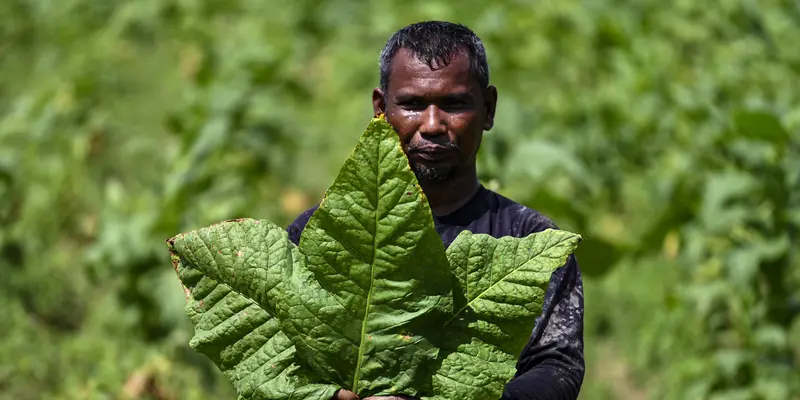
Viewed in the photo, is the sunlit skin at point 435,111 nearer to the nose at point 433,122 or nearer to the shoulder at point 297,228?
the nose at point 433,122

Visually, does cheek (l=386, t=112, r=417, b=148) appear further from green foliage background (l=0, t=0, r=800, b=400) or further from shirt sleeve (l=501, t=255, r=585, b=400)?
green foliage background (l=0, t=0, r=800, b=400)

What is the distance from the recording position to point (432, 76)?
7.41 feet

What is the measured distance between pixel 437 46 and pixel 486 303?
533 millimetres

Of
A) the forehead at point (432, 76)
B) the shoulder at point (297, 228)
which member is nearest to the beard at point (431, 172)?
the forehead at point (432, 76)

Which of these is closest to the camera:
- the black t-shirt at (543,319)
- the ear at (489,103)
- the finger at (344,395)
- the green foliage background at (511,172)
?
the finger at (344,395)

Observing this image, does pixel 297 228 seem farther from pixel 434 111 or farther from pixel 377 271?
pixel 377 271

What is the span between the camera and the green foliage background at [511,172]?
5.74m

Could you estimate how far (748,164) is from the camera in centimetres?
595

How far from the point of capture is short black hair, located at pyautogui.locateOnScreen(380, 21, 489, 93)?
227 centimetres

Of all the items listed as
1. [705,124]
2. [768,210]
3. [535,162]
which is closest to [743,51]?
[705,124]

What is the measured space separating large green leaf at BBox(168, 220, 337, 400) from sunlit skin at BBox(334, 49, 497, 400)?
1.30 feet

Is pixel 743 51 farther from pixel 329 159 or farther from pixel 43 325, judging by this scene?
pixel 43 325

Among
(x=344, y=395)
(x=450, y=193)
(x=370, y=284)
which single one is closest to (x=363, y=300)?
(x=370, y=284)

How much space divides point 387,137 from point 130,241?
417 centimetres
